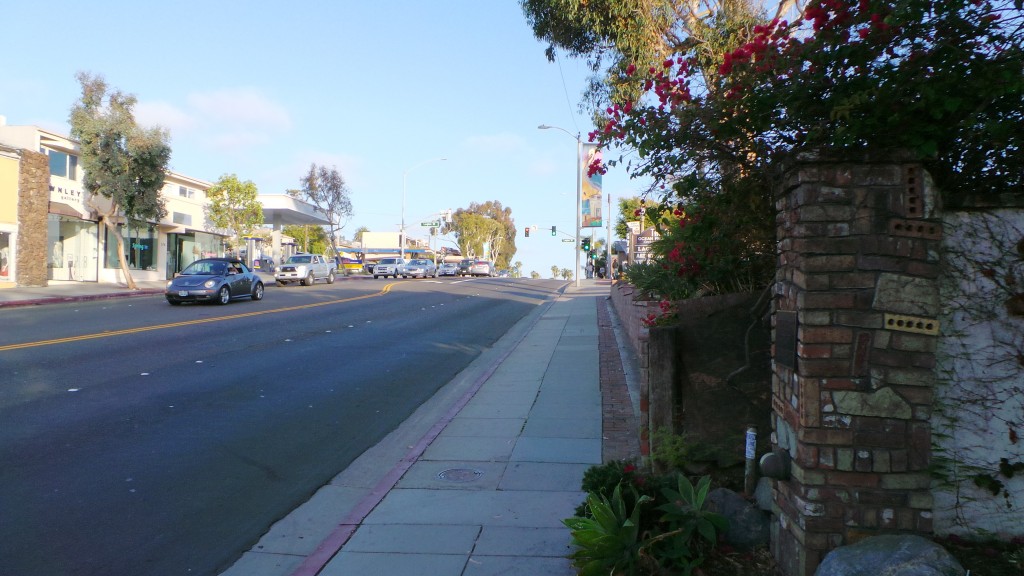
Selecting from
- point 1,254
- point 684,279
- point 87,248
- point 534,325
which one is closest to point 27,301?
point 1,254

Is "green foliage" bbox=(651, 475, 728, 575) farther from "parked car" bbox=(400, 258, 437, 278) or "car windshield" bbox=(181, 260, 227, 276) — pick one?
"parked car" bbox=(400, 258, 437, 278)

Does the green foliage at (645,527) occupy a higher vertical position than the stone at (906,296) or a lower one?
lower

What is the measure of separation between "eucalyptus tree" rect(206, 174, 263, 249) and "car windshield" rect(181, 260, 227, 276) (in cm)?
2169

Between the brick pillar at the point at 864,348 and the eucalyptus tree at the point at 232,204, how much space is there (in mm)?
47030

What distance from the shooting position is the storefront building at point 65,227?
29828 millimetres

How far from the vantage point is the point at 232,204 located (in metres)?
47.7

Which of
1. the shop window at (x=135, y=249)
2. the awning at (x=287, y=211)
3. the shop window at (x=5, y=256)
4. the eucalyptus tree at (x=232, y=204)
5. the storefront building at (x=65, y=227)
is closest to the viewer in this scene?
the shop window at (x=5, y=256)

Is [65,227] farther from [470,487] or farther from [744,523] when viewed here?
[744,523]

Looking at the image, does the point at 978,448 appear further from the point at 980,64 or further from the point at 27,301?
the point at 27,301

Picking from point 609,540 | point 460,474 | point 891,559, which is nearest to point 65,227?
point 460,474

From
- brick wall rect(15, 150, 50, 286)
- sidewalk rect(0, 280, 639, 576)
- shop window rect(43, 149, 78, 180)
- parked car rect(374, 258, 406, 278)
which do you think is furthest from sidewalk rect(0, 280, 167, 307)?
parked car rect(374, 258, 406, 278)

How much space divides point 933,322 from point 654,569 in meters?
1.93

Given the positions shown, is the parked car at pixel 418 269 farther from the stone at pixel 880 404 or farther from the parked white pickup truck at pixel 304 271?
the stone at pixel 880 404

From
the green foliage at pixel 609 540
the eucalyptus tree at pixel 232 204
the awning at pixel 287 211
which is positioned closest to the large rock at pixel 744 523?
the green foliage at pixel 609 540
